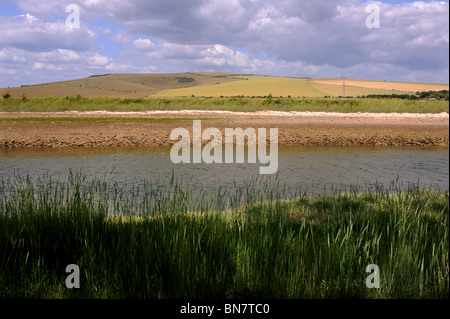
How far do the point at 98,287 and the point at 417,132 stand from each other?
80.0 ft

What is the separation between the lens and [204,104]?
44.5m

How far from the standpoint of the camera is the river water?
11984 millimetres

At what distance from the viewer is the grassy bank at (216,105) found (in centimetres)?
3931

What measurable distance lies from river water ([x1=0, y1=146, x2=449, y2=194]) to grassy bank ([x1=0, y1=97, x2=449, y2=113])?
69.4 feet

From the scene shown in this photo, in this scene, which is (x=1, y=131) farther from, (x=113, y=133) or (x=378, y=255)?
(x=378, y=255)
